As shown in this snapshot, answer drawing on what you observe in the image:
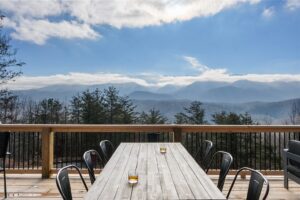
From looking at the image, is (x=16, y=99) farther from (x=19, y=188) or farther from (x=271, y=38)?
(x=271, y=38)

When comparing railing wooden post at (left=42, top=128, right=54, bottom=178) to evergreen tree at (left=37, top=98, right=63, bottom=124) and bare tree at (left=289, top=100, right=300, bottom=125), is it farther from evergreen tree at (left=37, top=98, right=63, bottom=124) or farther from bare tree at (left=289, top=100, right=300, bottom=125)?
bare tree at (left=289, top=100, right=300, bottom=125)

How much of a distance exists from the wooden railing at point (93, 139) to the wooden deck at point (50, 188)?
0.63ft

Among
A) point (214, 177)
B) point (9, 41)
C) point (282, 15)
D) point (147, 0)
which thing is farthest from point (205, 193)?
point (282, 15)

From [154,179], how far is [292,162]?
3109 millimetres

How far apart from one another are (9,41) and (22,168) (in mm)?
9080

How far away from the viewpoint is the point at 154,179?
2.27 metres

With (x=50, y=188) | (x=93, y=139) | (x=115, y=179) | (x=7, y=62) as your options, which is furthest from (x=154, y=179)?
(x=7, y=62)

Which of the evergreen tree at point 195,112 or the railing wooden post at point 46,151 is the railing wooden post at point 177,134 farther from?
the evergreen tree at point 195,112

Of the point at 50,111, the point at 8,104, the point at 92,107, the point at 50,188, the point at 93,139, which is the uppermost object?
the point at 8,104

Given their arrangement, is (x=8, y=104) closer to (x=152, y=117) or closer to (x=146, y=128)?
(x=152, y=117)

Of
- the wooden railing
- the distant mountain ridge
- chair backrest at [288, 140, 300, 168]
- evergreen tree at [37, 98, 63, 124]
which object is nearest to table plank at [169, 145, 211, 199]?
chair backrest at [288, 140, 300, 168]

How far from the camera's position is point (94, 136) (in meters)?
6.22

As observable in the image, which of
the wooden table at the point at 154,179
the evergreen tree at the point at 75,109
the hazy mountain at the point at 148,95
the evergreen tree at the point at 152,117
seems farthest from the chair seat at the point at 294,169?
the hazy mountain at the point at 148,95

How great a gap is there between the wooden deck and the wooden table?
166 cm
